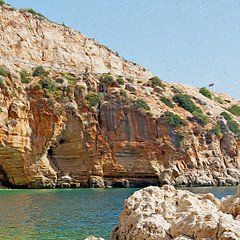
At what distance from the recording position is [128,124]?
47.2 meters

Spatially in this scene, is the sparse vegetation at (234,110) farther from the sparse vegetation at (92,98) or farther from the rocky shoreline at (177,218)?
the rocky shoreline at (177,218)

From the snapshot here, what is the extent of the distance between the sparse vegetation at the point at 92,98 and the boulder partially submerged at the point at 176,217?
1515 inches

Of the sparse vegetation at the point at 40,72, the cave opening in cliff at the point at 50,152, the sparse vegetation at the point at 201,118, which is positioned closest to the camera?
the cave opening in cliff at the point at 50,152

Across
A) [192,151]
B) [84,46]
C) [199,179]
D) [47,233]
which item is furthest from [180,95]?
[47,233]

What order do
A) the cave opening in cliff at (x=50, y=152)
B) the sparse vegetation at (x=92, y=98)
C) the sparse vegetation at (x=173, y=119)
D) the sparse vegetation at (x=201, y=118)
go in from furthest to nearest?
the sparse vegetation at (x=201, y=118) → the sparse vegetation at (x=173, y=119) → the sparse vegetation at (x=92, y=98) → the cave opening in cliff at (x=50, y=152)

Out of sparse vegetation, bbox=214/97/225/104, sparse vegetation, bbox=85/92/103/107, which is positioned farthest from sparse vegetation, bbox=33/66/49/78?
sparse vegetation, bbox=214/97/225/104

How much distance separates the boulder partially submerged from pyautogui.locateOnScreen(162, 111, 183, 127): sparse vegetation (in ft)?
129

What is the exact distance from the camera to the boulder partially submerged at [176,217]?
16.8 feet

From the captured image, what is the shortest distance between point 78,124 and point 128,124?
8041 millimetres

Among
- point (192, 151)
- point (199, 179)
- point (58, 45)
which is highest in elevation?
point (58, 45)

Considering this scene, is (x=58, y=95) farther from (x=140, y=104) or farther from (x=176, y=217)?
(x=176, y=217)

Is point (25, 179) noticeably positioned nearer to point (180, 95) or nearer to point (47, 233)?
point (47, 233)


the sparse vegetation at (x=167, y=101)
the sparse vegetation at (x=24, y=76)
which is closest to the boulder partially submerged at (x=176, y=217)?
the sparse vegetation at (x=24, y=76)

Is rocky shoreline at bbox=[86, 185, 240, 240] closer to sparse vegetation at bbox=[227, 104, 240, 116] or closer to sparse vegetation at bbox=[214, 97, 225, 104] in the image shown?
sparse vegetation at bbox=[227, 104, 240, 116]
